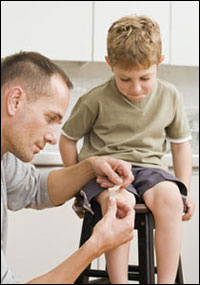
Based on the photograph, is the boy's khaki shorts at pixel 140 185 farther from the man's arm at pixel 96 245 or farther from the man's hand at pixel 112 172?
the man's arm at pixel 96 245

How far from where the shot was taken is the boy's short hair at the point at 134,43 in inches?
70.6

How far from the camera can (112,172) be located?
1.64m

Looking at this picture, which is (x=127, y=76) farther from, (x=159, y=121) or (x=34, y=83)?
(x=34, y=83)

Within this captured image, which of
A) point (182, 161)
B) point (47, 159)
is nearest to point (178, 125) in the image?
point (182, 161)

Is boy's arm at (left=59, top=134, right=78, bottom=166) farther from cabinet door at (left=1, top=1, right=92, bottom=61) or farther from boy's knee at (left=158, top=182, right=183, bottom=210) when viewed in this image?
cabinet door at (left=1, top=1, right=92, bottom=61)

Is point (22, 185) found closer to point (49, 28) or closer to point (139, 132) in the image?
point (139, 132)

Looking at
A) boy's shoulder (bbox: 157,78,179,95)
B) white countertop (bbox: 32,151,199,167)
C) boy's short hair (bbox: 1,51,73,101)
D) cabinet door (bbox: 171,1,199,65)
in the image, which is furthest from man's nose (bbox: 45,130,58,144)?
cabinet door (bbox: 171,1,199,65)

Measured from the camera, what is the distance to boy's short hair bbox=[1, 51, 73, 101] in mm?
1486

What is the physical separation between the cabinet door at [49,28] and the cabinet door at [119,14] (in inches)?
1.8

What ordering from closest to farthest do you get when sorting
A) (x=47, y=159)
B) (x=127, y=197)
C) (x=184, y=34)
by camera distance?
(x=127, y=197), (x=47, y=159), (x=184, y=34)

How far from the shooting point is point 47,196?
1.80 meters

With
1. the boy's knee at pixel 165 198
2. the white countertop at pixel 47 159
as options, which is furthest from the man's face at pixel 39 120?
the white countertop at pixel 47 159

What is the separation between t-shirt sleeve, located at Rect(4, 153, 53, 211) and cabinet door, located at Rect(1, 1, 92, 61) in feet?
4.65

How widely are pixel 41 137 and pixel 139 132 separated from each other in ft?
1.57
